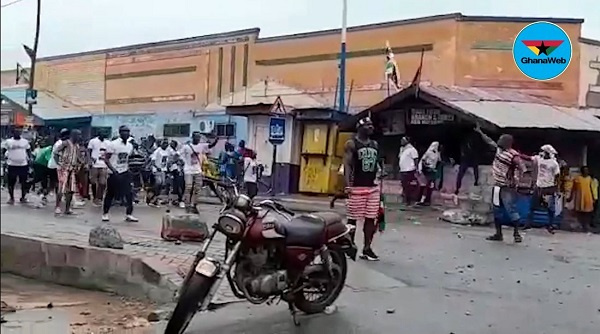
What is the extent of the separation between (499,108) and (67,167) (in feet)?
29.4

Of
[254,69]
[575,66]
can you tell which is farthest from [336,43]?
[575,66]

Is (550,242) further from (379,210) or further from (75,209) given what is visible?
(75,209)

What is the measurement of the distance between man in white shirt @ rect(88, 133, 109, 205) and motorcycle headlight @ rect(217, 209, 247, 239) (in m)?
8.08

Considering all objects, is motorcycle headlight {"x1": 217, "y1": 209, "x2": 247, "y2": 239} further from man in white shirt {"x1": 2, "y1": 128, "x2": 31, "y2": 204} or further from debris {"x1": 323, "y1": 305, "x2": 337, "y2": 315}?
debris {"x1": 323, "y1": 305, "x2": 337, "y2": 315}

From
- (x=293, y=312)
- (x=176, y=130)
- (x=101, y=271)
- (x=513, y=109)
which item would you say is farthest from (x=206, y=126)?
(x=293, y=312)

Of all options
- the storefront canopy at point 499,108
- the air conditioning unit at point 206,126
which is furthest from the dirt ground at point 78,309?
the air conditioning unit at point 206,126

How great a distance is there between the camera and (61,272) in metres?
8.00

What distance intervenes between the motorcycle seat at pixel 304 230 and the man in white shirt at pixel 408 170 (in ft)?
39.1

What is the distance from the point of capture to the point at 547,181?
14602mm

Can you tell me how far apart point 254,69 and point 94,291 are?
16244 millimetres

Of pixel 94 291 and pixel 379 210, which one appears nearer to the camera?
pixel 94 291

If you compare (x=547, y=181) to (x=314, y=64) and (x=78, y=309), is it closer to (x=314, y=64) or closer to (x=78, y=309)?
(x=314, y=64)

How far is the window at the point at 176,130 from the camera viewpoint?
19969 millimetres

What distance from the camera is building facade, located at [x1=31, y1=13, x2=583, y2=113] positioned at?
62.7 ft
